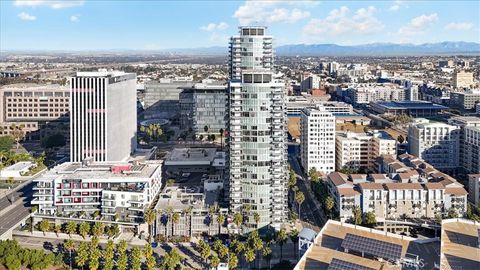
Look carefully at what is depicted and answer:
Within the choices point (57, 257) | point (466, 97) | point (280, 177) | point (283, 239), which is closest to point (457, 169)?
point (280, 177)

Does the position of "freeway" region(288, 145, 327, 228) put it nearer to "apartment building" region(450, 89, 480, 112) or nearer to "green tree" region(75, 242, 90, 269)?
"green tree" region(75, 242, 90, 269)

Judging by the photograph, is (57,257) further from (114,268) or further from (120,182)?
(120,182)

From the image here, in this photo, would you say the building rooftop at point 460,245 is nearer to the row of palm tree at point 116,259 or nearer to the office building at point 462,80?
the row of palm tree at point 116,259

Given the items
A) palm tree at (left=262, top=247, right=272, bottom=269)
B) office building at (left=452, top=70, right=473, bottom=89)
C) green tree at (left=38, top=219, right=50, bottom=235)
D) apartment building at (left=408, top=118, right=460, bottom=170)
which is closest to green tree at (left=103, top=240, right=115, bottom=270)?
green tree at (left=38, top=219, right=50, bottom=235)

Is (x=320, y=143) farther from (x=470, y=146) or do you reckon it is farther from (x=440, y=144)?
(x=470, y=146)

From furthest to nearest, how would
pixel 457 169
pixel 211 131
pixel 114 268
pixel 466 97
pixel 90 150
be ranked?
pixel 466 97 → pixel 211 131 → pixel 457 169 → pixel 90 150 → pixel 114 268
